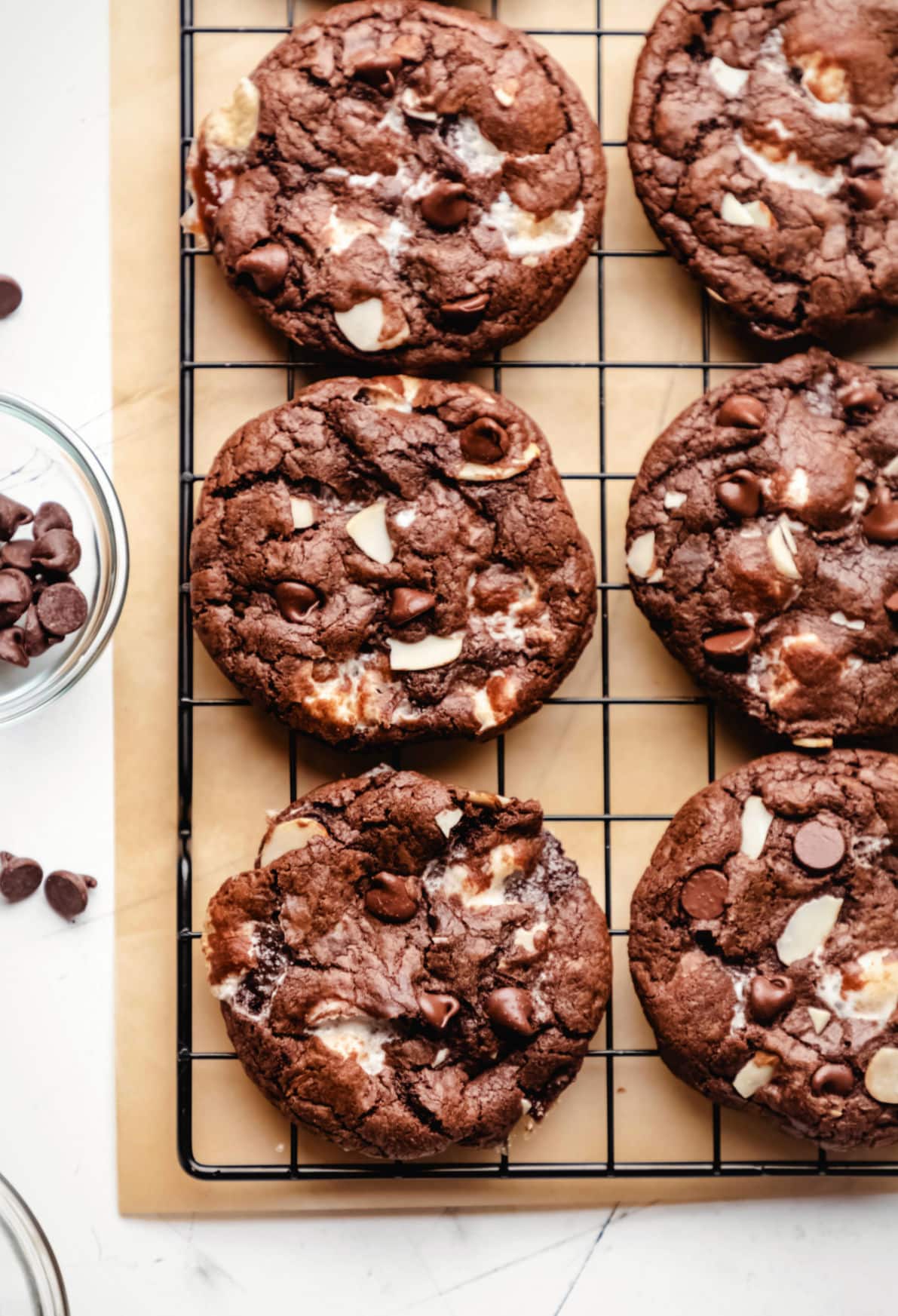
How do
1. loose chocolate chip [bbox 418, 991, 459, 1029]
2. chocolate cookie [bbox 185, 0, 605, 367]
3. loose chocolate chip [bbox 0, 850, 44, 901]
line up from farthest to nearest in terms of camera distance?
1. loose chocolate chip [bbox 0, 850, 44, 901]
2. chocolate cookie [bbox 185, 0, 605, 367]
3. loose chocolate chip [bbox 418, 991, 459, 1029]

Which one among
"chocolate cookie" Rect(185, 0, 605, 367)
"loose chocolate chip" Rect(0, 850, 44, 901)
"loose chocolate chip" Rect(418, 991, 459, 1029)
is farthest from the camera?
"loose chocolate chip" Rect(0, 850, 44, 901)

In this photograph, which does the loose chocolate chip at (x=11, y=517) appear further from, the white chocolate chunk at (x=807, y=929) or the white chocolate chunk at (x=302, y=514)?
the white chocolate chunk at (x=807, y=929)

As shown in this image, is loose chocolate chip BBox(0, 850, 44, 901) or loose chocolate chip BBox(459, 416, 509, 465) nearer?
loose chocolate chip BBox(459, 416, 509, 465)

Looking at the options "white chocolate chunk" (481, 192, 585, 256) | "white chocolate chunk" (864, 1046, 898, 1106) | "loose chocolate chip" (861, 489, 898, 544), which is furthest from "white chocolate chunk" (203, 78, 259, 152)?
"white chocolate chunk" (864, 1046, 898, 1106)

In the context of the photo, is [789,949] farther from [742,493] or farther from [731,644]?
[742,493]

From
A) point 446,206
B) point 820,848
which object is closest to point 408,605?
point 446,206

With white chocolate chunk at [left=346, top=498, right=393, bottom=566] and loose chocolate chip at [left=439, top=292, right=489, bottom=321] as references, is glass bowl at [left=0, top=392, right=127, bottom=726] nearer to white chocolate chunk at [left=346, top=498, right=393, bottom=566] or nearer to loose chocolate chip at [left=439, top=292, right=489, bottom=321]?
white chocolate chunk at [left=346, top=498, right=393, bottom=566]

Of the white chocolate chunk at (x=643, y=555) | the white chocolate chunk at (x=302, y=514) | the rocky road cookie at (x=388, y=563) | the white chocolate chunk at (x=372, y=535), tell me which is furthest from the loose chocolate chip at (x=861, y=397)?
the white chocolate chunk at (x=302, y=514)

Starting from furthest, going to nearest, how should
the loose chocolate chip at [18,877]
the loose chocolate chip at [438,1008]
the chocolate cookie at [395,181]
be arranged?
the loose chocolate chip at [18,877]
the chocolate cookie at [395,181]
the loose chocolate chip at [438,1008]
